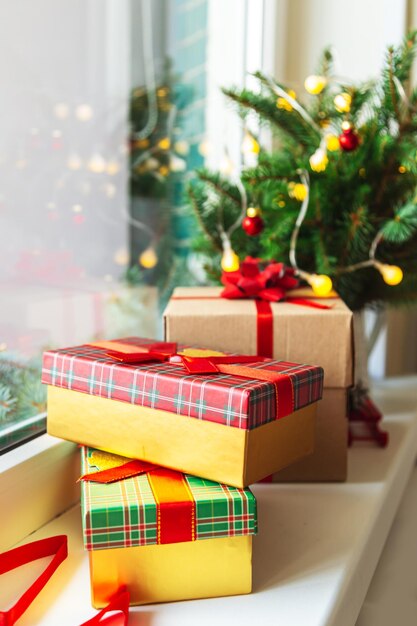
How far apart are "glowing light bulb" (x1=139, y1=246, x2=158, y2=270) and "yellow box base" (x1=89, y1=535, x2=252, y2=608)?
28.9 inches

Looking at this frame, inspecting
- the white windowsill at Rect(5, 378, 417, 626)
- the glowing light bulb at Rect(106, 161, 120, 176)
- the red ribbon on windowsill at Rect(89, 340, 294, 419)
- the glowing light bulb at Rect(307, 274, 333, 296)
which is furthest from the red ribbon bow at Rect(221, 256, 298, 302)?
the glowing light bulb at Rect(106, 161, 120, 176)

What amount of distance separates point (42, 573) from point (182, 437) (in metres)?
0.18

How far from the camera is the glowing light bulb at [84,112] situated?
1.06m

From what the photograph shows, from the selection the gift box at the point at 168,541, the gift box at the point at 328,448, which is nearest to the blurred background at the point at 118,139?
the gift box at the point at 168,541

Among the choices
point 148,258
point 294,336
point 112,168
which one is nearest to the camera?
point 294,336

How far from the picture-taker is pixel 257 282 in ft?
2.97

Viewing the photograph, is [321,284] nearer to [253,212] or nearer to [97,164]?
[253,212]

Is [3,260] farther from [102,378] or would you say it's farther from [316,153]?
[316,153]

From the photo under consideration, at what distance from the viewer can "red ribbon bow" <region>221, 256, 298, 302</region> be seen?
903mm

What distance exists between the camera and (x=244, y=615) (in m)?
0.59

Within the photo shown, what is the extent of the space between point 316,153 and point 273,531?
0.51 meters

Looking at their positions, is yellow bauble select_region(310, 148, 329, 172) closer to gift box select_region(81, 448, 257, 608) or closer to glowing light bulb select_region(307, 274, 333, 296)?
glowing light bulb select_region(307, 274, 333, 296)

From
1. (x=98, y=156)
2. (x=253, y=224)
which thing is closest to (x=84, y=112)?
(x=98, y=156)

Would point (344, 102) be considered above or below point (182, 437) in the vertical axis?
above
